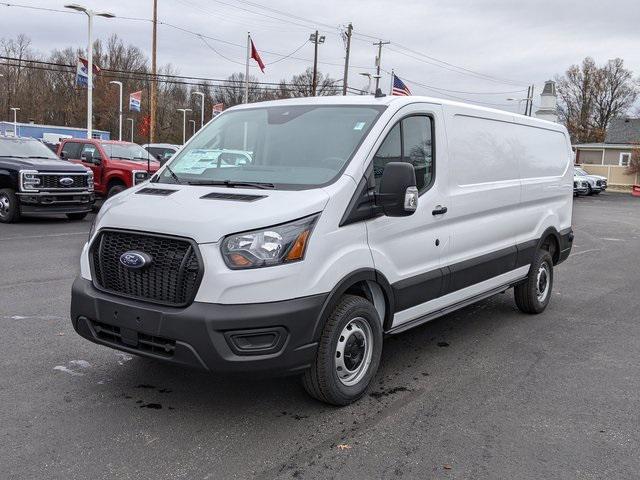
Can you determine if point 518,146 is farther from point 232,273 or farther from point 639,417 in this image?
point 232,273

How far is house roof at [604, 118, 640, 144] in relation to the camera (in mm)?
61688

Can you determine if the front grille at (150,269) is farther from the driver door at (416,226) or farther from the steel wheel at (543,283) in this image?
the steel wheel at (543,283)

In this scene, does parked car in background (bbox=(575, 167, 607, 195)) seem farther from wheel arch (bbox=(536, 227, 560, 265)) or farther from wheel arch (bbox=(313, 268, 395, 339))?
wheel arch (bbox=(313, 268, 395, 339))

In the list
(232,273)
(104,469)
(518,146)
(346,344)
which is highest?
(518,146)

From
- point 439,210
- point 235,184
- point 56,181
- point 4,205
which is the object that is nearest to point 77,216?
point 56,181

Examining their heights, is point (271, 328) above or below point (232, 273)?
below

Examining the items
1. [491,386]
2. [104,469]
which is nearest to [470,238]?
[491,386]

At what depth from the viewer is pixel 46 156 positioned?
1456 cm

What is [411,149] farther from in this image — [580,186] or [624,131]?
[624,131]

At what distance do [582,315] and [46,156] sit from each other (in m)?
12.5

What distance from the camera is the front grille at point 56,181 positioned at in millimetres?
13219

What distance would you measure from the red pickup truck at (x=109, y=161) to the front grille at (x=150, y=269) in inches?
451

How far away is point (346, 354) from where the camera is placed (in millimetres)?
3998

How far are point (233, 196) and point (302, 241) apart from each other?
560 mm
